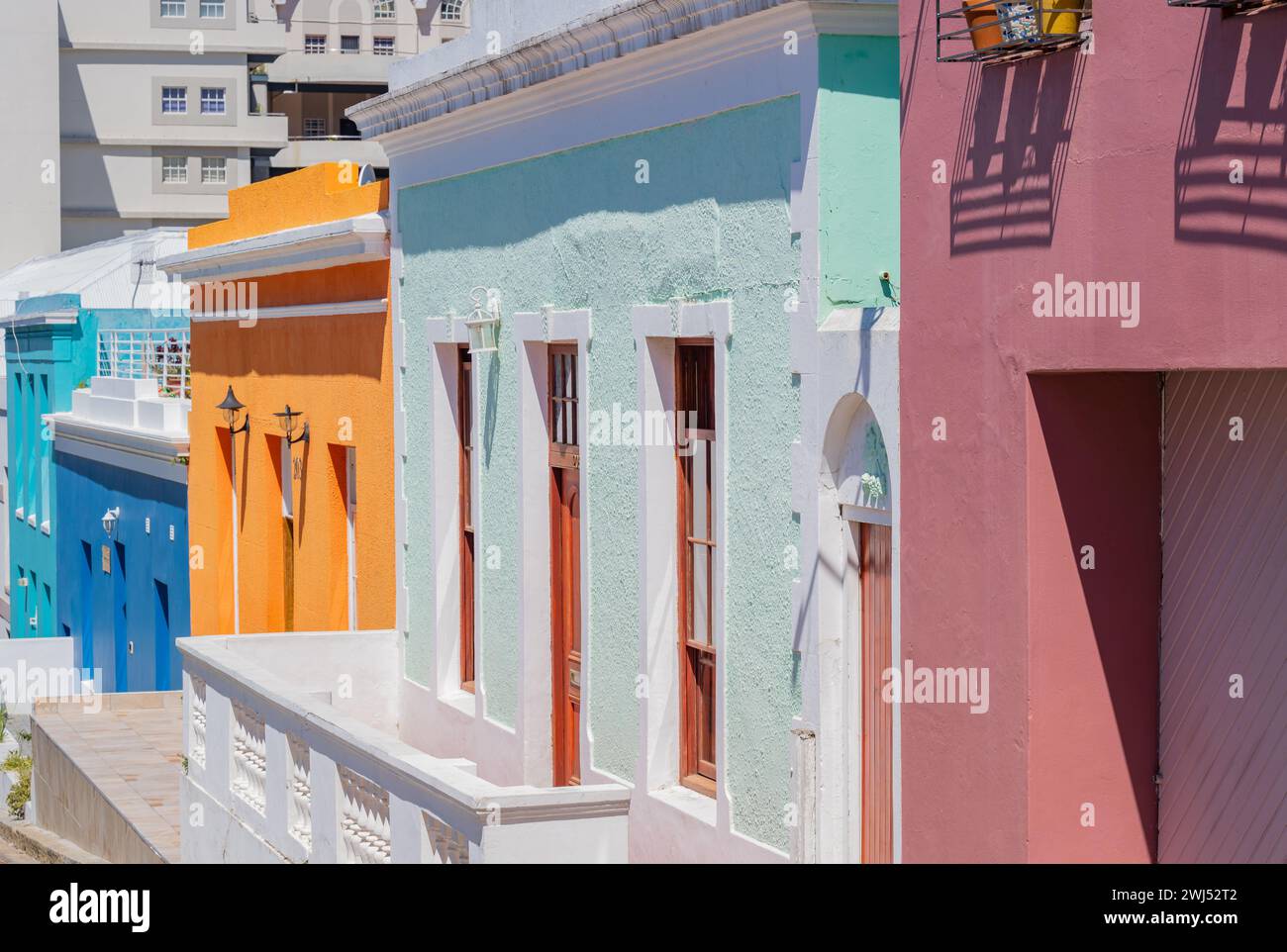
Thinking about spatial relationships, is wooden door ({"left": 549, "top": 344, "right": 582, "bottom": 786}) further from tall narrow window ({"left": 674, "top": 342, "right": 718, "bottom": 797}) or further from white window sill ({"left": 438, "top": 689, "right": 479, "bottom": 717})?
tall narrow window ({"left": 674, "top": 342, "right": 718, "bottom": 797})


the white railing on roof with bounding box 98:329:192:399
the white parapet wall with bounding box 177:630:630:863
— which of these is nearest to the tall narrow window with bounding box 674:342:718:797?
the white parapet wall with bounding box 177:630:630:863

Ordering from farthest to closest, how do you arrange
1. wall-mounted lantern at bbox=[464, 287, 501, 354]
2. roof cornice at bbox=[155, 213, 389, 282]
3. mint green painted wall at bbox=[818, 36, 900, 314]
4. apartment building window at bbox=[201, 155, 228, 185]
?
1. apartment building window at bbox=[201, 155, 228, 185]
2. roof cornice at bbox=[155, 213, 389, 282]
3. wall-mounted lantern at bbox=[464, 287, 501, 354]
4. mint green painted wall at bbox=[818, 36, 900, 314]

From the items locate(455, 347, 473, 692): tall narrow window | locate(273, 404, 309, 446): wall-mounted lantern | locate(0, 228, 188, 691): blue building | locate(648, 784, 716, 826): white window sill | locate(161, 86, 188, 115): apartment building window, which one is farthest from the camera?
locate(161, 86, 188, 115): apartment building window

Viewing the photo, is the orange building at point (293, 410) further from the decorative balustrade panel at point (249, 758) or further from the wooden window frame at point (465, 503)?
the decorative balustrade panel at point (249, 758)

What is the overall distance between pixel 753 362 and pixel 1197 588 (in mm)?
2743

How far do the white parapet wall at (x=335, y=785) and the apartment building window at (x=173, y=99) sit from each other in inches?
2031

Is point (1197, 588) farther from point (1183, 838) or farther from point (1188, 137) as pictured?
point (1188, 137)

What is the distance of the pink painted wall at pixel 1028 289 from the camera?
553 centimetres

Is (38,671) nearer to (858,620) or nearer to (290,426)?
(290,426)

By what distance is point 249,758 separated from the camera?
37.0 ft

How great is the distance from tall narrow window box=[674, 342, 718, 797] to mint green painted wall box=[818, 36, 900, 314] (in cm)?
133

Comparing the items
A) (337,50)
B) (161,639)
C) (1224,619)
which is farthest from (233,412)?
(337,50)

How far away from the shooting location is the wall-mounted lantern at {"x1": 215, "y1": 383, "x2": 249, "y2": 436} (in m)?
16.9

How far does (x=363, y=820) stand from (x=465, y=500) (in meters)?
3.60
